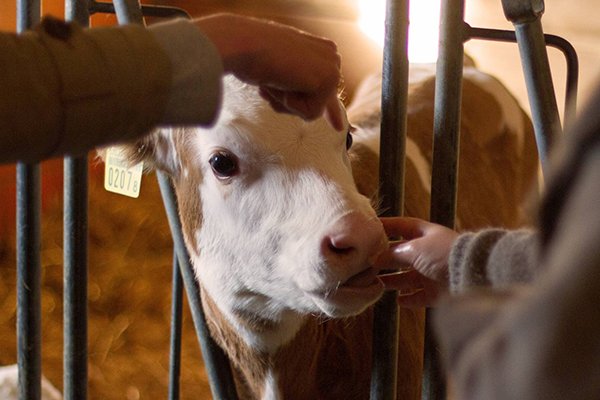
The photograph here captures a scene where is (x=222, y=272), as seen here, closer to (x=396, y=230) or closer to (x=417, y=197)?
(x=396, y=230)

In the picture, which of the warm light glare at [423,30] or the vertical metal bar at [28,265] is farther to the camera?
the warm light glare at [423,30]

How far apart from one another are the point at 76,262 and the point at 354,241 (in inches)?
14.3

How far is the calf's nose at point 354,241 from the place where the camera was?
98 cm

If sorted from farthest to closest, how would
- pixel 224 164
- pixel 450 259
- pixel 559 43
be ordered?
1. pixel 224 164
2. pixel 559 43
3. pixel 450 259

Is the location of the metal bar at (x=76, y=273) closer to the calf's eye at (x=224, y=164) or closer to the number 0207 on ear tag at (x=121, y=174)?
the calf's eye at (x=224, y=164)

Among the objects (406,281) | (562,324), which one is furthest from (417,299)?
(562,324)

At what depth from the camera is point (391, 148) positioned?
1.00 meters

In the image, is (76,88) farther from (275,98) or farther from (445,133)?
(445,133)

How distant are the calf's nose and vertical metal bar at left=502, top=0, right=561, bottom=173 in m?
0.25

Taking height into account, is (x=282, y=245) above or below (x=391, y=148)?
below

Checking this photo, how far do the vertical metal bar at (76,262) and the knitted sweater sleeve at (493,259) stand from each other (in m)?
0.53

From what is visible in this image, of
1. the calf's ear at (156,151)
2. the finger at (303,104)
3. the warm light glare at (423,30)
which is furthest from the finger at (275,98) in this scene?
the warm light glare at (423,30)

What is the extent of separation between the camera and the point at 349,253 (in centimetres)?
101

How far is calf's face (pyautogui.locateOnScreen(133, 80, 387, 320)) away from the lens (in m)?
1.04
